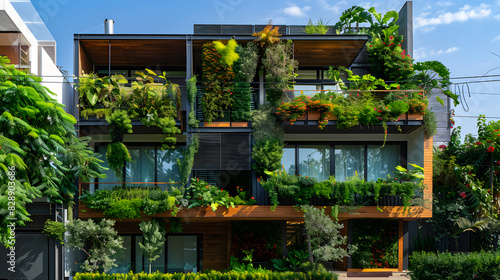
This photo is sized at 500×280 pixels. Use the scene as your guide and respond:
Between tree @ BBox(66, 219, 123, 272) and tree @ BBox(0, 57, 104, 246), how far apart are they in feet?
4.74

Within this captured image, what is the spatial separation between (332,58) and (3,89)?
44.8 ft

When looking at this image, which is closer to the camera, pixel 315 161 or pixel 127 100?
pixel 127 100

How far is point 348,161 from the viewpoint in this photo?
18703 millimetres

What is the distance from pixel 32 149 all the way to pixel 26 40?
6.96m

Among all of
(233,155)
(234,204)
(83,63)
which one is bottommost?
(234,204)

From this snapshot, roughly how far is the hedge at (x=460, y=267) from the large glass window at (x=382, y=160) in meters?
4.93

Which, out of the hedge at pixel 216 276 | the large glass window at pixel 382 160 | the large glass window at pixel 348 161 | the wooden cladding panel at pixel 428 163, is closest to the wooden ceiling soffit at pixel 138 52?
the large glass window at pixel 348 161

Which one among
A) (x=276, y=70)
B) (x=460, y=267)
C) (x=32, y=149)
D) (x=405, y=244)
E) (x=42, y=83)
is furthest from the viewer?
(x=405, y=244)

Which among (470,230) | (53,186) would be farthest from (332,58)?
(53,186)

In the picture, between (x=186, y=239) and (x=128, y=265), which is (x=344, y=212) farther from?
(x=128, y=265)

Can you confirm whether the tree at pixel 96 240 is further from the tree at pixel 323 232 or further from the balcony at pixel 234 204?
the tree at pixel 323 232

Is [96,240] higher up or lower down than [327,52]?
lower down

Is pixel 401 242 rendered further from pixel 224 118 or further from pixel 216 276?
pixel 224 118

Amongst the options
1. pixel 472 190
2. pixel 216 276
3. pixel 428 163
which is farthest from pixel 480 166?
pixel 216 276
